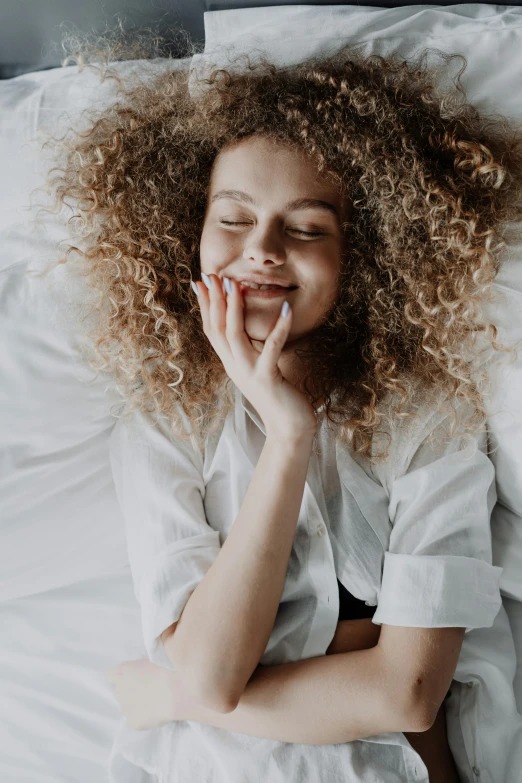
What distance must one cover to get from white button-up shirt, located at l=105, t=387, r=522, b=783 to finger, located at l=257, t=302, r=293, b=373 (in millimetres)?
187

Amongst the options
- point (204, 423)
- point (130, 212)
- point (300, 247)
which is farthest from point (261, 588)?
point (130, 212)

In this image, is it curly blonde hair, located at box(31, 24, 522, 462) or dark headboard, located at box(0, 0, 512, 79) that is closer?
curly blonde hair, located at box(31, 24, 522, 462)

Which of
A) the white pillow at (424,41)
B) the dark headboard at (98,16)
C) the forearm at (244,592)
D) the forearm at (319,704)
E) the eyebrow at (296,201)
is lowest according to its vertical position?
the forearm at (319,704)

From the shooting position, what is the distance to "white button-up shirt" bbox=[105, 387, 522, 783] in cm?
120

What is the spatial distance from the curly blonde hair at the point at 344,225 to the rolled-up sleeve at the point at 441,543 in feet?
0.23

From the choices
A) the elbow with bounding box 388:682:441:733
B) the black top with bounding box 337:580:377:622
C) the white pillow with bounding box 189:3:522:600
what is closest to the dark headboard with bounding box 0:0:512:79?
the white pillow with bounding box 189:3:522:600

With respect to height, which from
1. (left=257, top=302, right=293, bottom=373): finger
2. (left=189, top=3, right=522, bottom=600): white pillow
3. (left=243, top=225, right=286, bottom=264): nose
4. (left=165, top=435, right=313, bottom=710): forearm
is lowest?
(left=165, top=435, right=313, bottom=710): forearm

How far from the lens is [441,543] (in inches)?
48.2

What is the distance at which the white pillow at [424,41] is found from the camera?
55.6 inches

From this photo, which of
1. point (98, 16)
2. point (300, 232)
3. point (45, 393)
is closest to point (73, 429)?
point (45, 393)

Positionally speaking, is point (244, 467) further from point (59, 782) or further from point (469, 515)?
point (59, 782)

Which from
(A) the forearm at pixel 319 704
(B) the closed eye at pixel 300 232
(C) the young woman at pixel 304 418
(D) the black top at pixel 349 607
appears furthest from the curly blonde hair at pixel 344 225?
(A) the forearm at pixel 319 704

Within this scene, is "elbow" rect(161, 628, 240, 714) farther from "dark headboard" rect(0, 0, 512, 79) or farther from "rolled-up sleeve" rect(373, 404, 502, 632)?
"dark headboard" rect(0, 0, 512, 79)

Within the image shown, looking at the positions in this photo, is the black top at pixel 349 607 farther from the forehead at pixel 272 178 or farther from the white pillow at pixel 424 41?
the forehead at pixel 272 178
